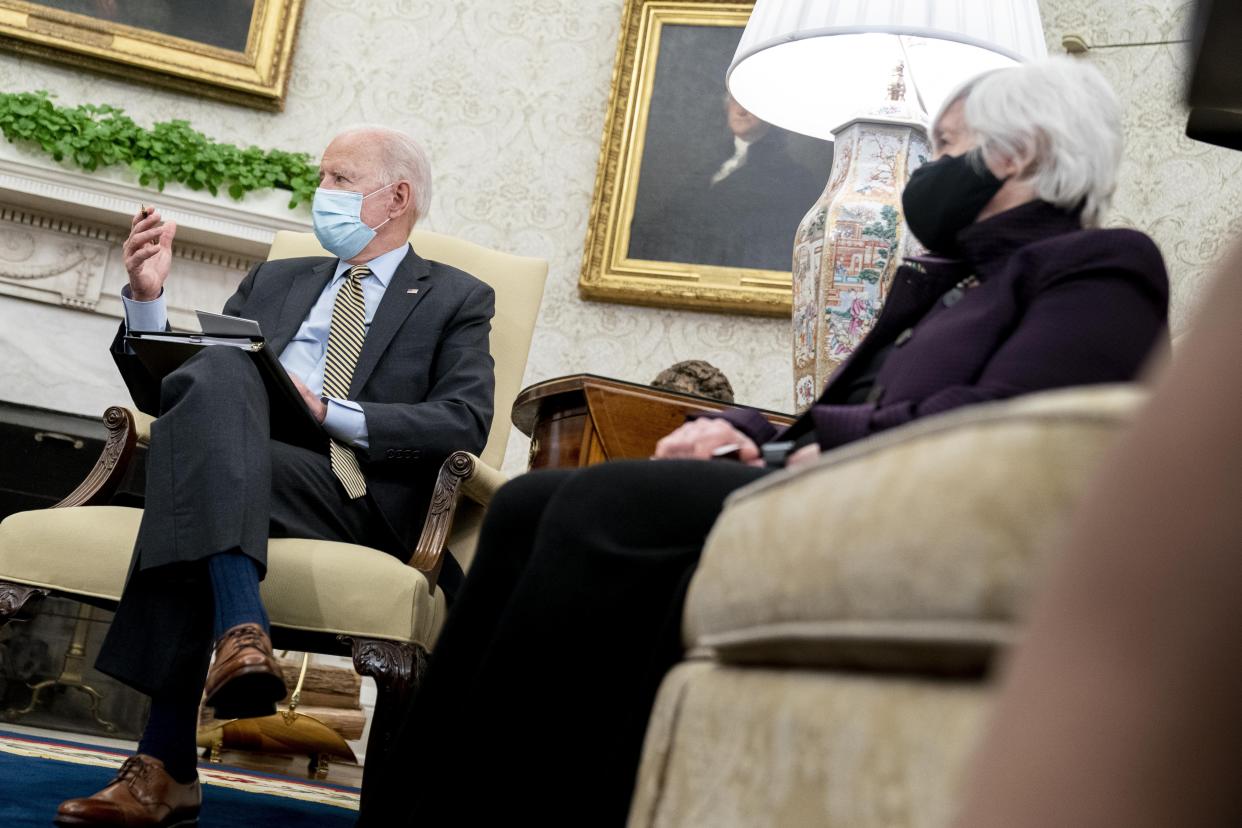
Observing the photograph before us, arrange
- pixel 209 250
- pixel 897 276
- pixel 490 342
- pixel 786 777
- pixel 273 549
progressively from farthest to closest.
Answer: pixel 209 250 → pixel 490 342 → pixel 273 549 → pixel 897 276 → pixel 786 777

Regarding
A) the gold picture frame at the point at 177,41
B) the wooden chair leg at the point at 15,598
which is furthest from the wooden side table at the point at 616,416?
the gold picture frame at the point at 177,41

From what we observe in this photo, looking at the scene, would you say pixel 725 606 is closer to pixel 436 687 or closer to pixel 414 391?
→ pixel 436 687

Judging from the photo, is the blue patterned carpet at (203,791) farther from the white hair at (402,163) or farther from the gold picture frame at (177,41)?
the gold picture frame at (177,41)

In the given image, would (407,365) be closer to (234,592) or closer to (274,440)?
(274,440)

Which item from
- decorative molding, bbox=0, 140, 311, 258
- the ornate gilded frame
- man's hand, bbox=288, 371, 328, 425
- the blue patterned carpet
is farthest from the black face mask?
decorative molding, bbox=0, 140, 311, 258

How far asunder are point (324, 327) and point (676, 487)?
1777 millimetres

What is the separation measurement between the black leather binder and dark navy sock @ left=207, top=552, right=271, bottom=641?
1.39 feet

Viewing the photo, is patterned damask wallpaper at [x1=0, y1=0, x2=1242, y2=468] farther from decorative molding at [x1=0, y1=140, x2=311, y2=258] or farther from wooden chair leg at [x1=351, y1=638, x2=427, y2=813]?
wooden chair leg at [x1=351, y1=638, x2=427, y2=813]

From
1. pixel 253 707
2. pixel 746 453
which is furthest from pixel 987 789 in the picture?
pixel 253 707

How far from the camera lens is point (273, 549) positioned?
230 cm

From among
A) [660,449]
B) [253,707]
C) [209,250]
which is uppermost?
[209,250]

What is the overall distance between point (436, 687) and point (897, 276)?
924mm

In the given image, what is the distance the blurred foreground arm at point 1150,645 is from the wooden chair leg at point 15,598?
2.35 m

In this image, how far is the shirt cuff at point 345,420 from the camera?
258cm
